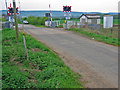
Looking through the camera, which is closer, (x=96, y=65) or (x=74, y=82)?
(x=74, y=82)

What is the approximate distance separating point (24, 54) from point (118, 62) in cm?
468

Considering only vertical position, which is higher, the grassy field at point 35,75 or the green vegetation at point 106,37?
the green vegetation at point 106,37

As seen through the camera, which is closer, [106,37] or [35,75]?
[35,75]

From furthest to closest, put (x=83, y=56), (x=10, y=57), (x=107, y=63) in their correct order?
(x=83, y=56) → (x=107, y=63) → (x=10, y=57)

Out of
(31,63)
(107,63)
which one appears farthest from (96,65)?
(31,63)

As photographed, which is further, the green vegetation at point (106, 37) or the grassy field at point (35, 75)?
the green vegetation at point (106, 37)

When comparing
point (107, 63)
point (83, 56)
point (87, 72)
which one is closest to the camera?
point (87, 72)

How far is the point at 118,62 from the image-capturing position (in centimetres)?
767

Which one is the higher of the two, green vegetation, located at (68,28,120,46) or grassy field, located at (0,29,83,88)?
green vegetation, located at (68,28,120,46)

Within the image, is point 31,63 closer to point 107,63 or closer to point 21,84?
point 21,84

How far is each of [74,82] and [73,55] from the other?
3.92 metres

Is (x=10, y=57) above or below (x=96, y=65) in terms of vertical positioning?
above

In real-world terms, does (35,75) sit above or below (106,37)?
below

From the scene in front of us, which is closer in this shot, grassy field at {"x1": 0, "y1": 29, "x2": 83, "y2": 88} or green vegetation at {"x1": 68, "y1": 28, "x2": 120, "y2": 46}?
grassy field at {"x1": 0, "y1": 29, "x2": 83, "y2": 88}
